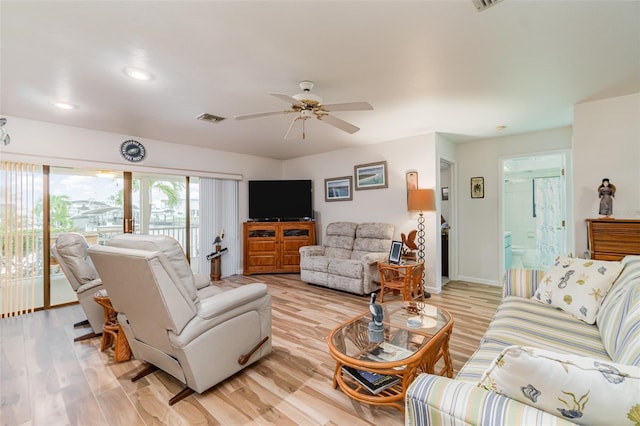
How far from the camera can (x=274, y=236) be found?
17.7ft

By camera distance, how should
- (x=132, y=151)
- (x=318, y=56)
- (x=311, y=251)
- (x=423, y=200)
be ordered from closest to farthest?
(x=318, y=56) → (x=423, y=200) → (x=132, y=151) → (x=311, y=251)

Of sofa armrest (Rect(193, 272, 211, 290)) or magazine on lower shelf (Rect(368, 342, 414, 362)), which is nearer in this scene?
magazine on lower shelf (Rect(368, 342, 414, 362))

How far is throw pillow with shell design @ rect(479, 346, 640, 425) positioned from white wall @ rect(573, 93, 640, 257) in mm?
2991

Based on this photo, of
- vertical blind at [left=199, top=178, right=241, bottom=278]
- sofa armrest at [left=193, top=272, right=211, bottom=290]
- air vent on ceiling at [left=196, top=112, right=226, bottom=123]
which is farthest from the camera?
vertical blind at [left=199, top=178, right=241, bottom=278]

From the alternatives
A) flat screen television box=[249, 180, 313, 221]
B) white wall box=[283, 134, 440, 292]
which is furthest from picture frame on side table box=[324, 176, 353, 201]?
flat screen television box=[249, 180, 313, 221]

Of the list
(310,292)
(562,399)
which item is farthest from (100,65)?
(310,292)

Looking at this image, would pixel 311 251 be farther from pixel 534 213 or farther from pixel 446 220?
pixel 534 213

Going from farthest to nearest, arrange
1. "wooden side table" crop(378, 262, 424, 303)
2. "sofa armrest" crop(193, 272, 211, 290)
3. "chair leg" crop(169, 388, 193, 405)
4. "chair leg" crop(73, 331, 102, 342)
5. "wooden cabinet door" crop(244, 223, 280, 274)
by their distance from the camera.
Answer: "wooden cabinet door" crop(244, 223, 280, 274) < "wooden side table" crop(378, 262, 424, 303) < "sofa armrest" crop(193, 272, 211, 290) < "chair leg" crop(73, 331, 102, 342) < "chair leg" crop(169, 388, 193, 405)

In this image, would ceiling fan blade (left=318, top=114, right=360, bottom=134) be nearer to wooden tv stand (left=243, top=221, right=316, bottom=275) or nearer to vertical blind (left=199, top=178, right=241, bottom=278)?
wooden tv stand (left=243, top=221, right=316, bottom=275)

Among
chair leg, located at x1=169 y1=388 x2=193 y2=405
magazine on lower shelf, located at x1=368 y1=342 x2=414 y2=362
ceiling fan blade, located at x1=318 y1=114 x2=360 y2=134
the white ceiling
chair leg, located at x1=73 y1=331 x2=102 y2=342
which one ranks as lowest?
chair leg, located at x1=73 y1=331 x2=102 y2=342

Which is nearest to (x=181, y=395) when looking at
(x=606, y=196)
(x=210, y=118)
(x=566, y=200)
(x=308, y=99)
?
(x=308, y=99)

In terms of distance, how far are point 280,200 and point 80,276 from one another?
337 cm

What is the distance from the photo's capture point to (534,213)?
18.7 ft

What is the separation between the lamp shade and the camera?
381 centimetres
